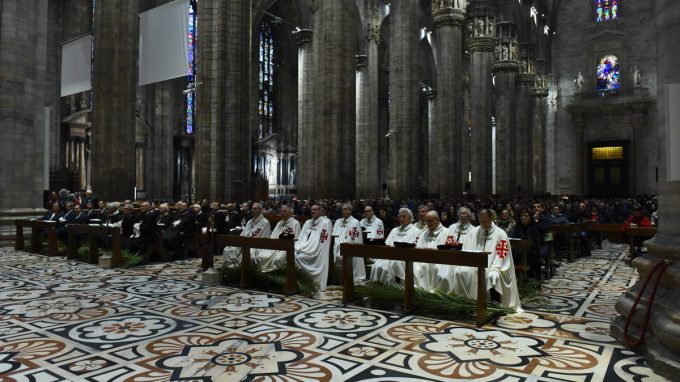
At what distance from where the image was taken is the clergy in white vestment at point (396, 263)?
739cm

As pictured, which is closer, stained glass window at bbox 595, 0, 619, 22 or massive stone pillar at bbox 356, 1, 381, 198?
massive stone pillar at bbox 356, 1, 381, 198

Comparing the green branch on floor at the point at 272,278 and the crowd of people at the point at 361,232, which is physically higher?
the crowd of people at the point at 361,232

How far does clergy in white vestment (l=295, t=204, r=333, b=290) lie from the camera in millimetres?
8016

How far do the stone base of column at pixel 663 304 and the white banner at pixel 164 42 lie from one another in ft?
40.1

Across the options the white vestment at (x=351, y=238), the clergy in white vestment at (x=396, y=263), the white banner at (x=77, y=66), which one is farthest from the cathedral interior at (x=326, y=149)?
the white vestment at (x=351, y=238)

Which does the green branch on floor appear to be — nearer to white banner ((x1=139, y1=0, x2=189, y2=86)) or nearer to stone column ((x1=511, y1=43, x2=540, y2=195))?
white banner ((x1=139, y1=0, x2=189, y2=86))

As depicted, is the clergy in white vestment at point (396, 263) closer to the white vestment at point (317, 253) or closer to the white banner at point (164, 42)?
the white vestment at point (317, 253)

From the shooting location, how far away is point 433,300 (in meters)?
6.42

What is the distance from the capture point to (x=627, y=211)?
16.8 m

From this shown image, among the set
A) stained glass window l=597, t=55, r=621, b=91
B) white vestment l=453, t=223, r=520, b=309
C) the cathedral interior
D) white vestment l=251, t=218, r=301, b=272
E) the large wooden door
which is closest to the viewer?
the cathedral interior

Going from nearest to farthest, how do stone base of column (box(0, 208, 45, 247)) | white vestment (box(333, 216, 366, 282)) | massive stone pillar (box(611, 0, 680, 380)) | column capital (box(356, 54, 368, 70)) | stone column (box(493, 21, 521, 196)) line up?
massive stone pillar (box(611, 0, 680, 380))
white vestment (box(333, 216, 366, 282))
stone base of column (box(0, 208, 45, 247))
column capital (box(356, 54, 368, 70))
stone column (box(493, 21, 521, 196))

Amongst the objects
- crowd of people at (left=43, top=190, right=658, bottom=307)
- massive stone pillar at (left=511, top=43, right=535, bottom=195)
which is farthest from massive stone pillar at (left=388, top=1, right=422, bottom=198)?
massive stone pillar at (left=511, top=43, right=535, bottom=195)

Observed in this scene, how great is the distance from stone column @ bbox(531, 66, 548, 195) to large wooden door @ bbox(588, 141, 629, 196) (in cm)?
344

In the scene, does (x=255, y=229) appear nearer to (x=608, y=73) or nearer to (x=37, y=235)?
(x=37, y=235)
